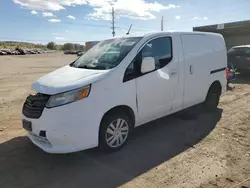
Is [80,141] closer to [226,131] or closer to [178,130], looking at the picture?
[178,130]

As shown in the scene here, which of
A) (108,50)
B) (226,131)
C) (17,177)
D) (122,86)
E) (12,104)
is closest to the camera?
(17,177)

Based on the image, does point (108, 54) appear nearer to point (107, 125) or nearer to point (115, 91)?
point (115, 91)

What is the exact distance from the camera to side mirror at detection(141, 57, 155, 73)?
167 inches

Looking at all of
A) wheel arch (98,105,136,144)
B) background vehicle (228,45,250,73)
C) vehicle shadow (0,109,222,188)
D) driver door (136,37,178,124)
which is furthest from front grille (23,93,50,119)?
background vehicle (228,45,250,73)

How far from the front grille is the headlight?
120 mm

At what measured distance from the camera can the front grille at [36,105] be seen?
144 inches

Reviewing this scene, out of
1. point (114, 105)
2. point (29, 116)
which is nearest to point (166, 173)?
point (114, 105)

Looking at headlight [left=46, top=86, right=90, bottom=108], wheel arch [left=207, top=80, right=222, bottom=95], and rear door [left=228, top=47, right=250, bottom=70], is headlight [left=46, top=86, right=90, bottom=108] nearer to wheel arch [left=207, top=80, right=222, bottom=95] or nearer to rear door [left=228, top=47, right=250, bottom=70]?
wheel arch [left=207, top=80, right=222, bottom=95]

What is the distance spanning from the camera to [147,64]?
4.28m

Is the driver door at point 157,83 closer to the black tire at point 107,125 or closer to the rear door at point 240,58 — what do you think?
the black tire at point 107,125

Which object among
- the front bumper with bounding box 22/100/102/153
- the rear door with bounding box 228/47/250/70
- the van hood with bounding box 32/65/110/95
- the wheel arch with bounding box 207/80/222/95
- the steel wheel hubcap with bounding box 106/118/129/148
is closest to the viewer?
the front bumper with bounding box 22/100/102/153

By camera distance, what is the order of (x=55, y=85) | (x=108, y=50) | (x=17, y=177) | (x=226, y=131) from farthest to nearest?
1. (x=226, y=131)
2. (x=108, y=50)
3. (x=55, y=85)
4. (x=17, y=177)

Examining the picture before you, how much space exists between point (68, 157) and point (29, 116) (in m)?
0.87

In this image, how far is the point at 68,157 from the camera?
4.02 meters
